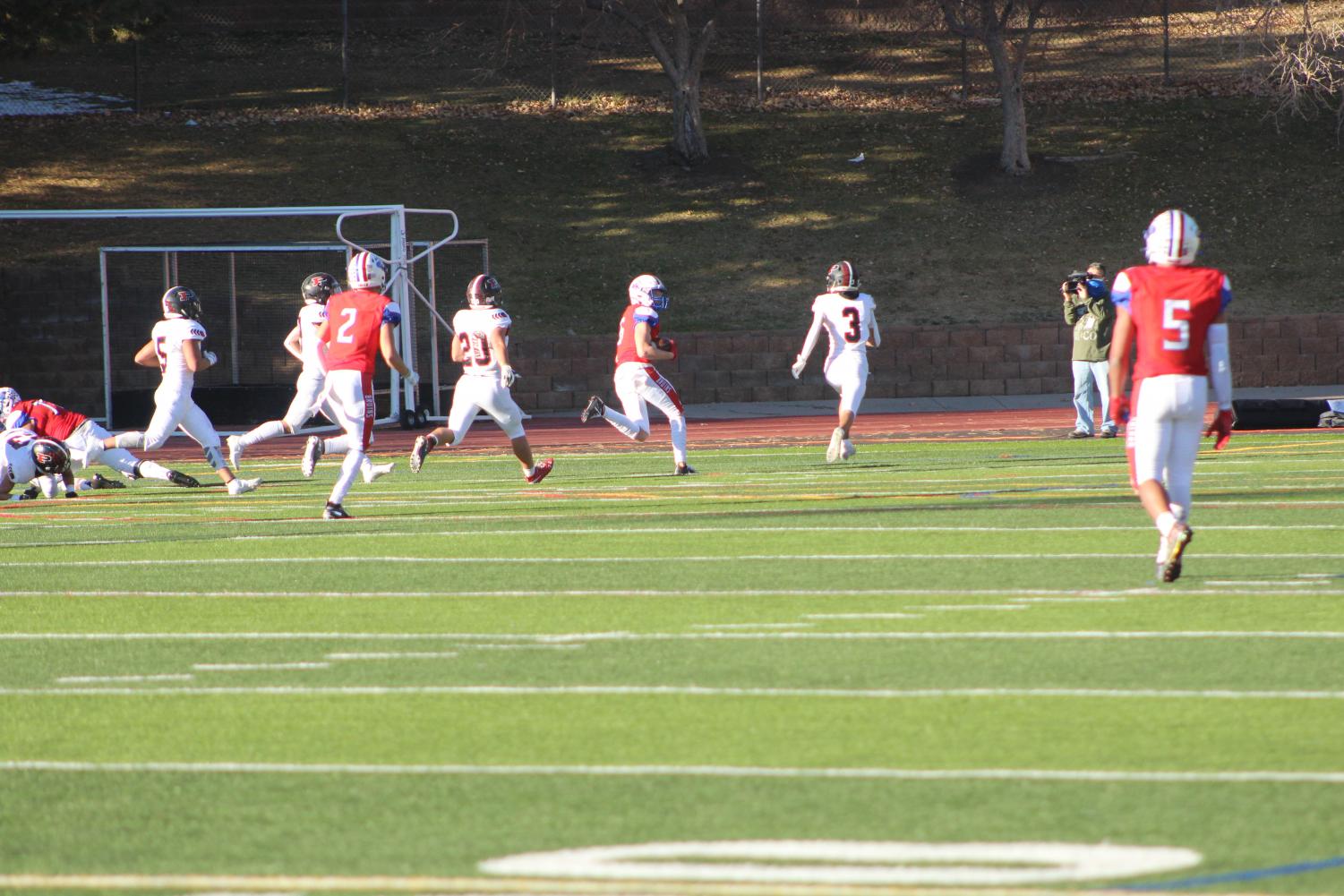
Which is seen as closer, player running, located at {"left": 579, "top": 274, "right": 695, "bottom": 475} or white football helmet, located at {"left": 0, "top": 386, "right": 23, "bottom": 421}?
white football helmet, located at {"left": 0, "top": 386, "right": 23, "bottom": 421}

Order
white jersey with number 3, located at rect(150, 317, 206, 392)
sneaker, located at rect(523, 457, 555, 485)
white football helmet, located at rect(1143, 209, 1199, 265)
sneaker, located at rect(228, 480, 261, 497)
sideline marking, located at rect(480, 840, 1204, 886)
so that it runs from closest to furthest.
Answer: sideline marking, located at rect(480, 840, 1204, 886), white football helmet, located at rect(1143, 209, 1199, 265), sneaker, located at rect(523, 457, 555, 485), white jersey with number 3, located at rect(150, 317, 206, 392), sneaker, located at rect(228, 480, 261, 497)

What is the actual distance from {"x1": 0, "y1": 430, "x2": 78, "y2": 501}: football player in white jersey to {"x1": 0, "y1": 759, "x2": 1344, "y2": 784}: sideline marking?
32.2 feet

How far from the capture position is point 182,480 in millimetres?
16609

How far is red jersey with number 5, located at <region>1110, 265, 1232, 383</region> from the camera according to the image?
8.85 metres

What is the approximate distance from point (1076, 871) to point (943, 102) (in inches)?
1439

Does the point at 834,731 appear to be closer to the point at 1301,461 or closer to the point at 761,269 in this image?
the point at 1301,461

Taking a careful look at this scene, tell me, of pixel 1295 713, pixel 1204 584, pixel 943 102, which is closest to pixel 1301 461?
pixel 1204 584

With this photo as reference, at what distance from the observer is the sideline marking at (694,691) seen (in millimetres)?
6496

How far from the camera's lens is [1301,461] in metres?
16.3

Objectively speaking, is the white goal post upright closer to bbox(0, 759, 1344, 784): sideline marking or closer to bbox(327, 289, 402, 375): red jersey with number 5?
bbox(327, 289, 402, 375): red jersey with number 5

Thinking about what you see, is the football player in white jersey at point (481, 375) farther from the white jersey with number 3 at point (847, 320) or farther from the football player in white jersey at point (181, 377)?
the white jersey with number 3 at point (847, 320)

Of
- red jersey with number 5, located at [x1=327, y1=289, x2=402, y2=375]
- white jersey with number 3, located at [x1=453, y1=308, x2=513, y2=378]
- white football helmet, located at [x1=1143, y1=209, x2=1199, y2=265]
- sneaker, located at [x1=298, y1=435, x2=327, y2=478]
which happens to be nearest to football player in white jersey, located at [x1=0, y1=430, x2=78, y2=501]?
sneaker, located at [x1=298, y1=435, x2=327, y2=478]

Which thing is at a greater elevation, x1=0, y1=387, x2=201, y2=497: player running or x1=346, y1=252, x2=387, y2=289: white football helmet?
x1=346, y1=252, x2=387, y2=289: white football helmet

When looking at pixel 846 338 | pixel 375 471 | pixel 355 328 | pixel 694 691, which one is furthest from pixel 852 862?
pixel 846 338
